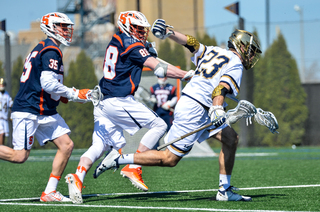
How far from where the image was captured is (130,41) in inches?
221

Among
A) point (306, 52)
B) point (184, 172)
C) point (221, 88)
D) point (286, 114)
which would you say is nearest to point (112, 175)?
point (184, 172)

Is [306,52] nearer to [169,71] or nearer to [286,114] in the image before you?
[286,114]

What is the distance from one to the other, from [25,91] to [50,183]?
→ 3.62ft

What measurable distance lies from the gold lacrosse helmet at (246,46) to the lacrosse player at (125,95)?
60 centimetres

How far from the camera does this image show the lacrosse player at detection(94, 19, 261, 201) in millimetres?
5211

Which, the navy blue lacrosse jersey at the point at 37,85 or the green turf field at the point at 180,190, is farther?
the navy blue lacrosse jersey at the point at 37,85

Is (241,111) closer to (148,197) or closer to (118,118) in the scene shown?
(118,118)

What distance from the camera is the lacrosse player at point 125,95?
555 cm

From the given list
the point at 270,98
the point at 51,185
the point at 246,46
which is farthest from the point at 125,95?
the point at 270,98

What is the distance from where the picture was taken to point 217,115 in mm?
4848

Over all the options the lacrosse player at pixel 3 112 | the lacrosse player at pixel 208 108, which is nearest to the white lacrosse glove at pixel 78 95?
the lacrosse player at pixel 208 108

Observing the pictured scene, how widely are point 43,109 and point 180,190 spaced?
82.6 inches

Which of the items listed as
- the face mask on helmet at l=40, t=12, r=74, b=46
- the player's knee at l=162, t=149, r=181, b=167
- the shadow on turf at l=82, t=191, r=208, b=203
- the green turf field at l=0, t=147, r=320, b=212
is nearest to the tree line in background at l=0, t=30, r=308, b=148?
the green turf field at l=0, t=147, r=320, b=212

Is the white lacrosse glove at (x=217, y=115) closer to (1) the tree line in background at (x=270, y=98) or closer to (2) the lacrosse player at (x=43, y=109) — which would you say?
(2) the lacrosse player at (x=43, y=109)
